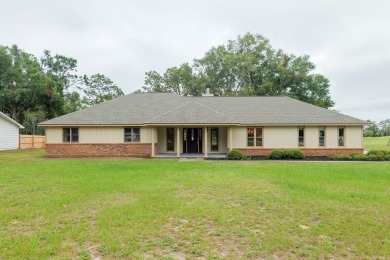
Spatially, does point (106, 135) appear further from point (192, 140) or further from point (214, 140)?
point (214, 140)

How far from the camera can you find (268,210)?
568 cm

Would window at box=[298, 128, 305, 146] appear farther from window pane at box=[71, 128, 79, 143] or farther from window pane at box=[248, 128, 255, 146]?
window pane at box=[71, 128, 79, 143]

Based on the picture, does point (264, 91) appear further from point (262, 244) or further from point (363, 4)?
point (262, 244)

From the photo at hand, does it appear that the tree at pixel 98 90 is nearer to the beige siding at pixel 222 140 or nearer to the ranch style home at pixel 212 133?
the ranch style home at pixel 212 133

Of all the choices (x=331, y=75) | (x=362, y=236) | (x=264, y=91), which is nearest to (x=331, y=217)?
(x=362, y=236)

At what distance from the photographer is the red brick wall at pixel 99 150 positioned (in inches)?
727

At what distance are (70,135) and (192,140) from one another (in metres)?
8.85

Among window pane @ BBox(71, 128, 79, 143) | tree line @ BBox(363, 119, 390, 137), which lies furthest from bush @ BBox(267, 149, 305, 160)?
tree line @ BBox(363, 119, 390, 137)

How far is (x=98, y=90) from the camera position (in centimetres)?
4728

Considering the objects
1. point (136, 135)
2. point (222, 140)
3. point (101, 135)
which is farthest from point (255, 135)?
point (101, 135)

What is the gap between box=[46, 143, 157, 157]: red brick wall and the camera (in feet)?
60.5

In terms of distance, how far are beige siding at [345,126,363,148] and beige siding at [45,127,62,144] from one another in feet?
66.9

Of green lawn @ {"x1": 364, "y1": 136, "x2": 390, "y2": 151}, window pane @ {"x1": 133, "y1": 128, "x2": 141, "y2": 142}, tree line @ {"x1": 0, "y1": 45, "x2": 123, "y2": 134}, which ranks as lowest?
green lawn @ {"x1": 364, "y1": 136, "x2": 390, "y2": 151}

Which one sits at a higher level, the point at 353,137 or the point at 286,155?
the point at 353,137
